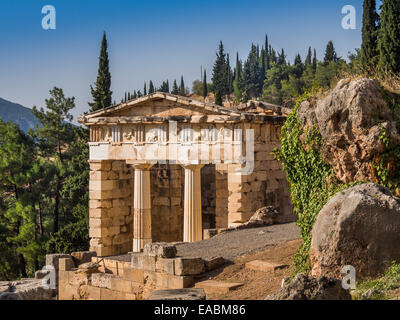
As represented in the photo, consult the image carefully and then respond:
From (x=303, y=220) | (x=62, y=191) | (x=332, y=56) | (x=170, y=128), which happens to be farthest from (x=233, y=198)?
(x=332, y=56)

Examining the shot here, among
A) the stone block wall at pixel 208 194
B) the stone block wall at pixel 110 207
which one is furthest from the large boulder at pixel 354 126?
the stone block wall at pixel 208 194

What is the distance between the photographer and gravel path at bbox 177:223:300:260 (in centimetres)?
1432

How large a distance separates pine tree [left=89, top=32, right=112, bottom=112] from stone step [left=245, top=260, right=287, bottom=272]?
28.0 meters

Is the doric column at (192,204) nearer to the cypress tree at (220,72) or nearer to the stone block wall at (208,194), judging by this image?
the stone block wall at (208,194)

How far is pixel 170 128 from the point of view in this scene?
833 inches

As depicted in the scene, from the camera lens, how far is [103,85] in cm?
3966

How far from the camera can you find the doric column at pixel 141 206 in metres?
21.8

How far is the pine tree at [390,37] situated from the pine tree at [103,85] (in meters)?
19.2

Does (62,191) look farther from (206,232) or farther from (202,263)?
(202,263)

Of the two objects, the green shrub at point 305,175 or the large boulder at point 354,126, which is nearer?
the large boulder at point 354,126

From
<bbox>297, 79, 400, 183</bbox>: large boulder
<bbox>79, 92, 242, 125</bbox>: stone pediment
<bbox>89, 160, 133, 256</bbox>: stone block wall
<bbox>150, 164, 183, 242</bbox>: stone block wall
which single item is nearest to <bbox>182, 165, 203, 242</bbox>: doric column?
<bbox>79, 92, 242, 125</bbox>: stone pediment

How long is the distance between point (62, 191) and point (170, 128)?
18769mm

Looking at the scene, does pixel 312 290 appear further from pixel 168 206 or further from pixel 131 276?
pixel 168 206

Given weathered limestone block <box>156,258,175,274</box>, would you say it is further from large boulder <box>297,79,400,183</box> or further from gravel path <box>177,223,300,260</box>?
large boulder <box>297,79,400,183</box>
